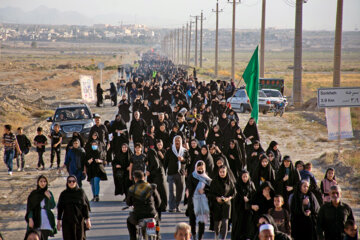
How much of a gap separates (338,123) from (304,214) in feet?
33.3

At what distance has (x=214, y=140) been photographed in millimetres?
15102

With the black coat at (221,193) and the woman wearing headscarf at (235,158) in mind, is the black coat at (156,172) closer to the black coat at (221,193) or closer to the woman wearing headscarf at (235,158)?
the black coat at (221,193)

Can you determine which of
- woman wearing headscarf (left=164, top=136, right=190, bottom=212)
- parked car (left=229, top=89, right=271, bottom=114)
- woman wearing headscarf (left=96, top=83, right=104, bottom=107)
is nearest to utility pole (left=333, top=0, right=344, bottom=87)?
parked car (left=229, top=89, right=271, bottom=114)

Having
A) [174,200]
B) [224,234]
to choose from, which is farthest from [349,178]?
[224,234]

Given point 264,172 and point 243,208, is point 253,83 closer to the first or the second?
point 264,172

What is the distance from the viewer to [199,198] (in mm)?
9516

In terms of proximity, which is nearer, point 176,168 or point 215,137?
point 176,168

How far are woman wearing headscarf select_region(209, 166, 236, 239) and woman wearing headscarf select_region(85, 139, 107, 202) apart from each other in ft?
12.5

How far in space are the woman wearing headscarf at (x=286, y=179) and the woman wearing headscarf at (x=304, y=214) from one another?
4.08 feet

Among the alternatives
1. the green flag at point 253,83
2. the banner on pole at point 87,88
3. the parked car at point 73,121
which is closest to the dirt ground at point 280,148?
the parked car at point 73,121

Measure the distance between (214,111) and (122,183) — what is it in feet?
39.9

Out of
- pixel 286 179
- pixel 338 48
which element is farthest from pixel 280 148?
pixel 286 179

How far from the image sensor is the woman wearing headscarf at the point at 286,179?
9.74 m

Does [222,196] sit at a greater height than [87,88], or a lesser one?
lesser
